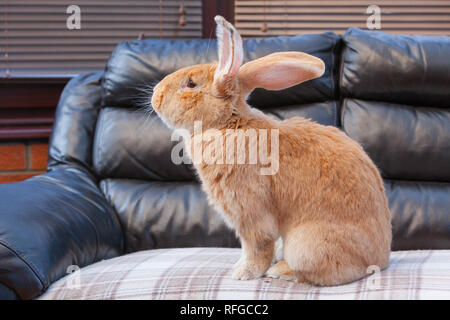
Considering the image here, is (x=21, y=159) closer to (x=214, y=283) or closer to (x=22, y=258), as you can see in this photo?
(x=22, y=258)

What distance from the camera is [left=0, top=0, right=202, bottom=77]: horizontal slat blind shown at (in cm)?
211

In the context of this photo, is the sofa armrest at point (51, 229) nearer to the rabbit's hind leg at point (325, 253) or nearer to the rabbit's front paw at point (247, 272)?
the rabbit's front paw at point (247, 272)

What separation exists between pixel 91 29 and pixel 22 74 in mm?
364

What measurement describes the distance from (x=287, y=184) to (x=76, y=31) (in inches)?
60.4

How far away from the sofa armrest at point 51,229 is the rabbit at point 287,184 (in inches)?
16.8

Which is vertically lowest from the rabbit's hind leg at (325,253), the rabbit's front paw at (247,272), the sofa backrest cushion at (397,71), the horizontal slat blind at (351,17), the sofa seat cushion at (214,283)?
the sofa seat cushion at (214,283)

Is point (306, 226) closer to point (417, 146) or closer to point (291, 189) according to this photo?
point (291, 189)

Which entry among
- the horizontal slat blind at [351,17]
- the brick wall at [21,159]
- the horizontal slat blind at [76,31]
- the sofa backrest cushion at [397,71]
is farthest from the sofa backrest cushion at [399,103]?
the brick wall at [21,159]

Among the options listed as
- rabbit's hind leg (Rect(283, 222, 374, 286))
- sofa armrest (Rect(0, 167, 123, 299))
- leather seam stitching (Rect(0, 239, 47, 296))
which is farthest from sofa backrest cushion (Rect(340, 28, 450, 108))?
leather seam stitching (Rect(0, 239, 47, 296))

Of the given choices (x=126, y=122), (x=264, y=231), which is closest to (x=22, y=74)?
(x=126, y=122)

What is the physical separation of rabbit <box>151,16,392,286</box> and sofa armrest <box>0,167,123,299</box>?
16.8 inches

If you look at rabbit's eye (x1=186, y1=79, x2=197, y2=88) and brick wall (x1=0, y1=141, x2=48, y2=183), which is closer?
rabbit's eye (x1=186, y1=79, x2=197, y2=88)

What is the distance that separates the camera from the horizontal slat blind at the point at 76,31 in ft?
6.91

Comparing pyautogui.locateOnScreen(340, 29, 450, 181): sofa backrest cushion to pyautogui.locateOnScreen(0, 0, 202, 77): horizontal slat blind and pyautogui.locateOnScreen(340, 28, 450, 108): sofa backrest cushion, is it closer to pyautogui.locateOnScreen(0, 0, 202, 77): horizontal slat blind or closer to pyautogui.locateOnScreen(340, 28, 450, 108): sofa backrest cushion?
pyautogui.locateOnScreen(340, 28, 450, 108): sofa backrest cushion
